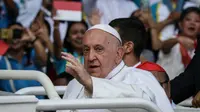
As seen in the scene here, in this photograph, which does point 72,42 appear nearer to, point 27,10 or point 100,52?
point 27,10

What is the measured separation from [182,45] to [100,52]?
174 inches

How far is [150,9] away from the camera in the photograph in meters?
8.20

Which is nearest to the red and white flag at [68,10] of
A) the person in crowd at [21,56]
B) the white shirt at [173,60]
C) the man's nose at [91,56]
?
the person in crowd at [21,56]

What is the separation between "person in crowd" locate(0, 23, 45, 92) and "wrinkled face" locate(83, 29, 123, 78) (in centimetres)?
358

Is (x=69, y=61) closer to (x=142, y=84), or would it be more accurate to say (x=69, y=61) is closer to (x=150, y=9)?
(x=142, y=84)

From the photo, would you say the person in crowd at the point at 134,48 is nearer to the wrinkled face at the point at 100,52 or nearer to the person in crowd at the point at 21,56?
the wrinkled face at the point at 100,52

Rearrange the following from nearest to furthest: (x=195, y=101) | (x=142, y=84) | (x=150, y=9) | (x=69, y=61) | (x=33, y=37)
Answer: (x=69, y=61), (x=142, y=84), (x=195, y=101), (x=33, y=37), (x=150, y=9)

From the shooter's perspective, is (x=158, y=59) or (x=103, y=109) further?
(x=158, y=59)

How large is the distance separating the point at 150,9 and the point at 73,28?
0.98m

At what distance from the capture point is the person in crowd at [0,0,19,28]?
296 inches

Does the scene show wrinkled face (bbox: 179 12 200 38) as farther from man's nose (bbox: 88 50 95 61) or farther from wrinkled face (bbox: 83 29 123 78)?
man's nose (bbox: 88 50 95 61)

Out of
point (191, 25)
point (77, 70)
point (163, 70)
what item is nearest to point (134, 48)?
point (163, 70)

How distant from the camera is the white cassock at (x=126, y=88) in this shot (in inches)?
137

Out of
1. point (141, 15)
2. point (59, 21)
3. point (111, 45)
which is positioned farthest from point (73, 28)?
point (111, 45)
